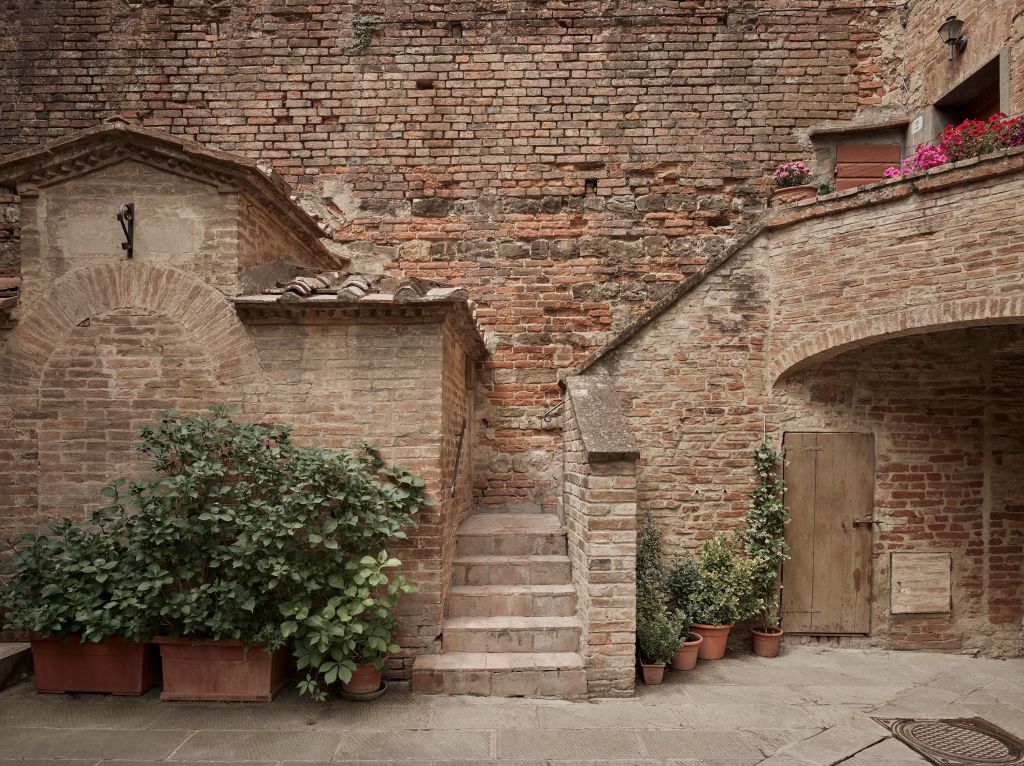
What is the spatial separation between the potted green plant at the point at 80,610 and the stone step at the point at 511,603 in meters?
2.18

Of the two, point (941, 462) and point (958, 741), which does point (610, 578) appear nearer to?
point (958, 741)

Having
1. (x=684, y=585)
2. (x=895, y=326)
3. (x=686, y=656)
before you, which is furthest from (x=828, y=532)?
(x=895, y=326)

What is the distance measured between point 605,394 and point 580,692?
232 cm

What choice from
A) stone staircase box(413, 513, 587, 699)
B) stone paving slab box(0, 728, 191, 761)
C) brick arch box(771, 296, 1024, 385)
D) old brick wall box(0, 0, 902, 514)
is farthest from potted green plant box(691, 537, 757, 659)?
stone paving slab box(0, 728, 191, 761)

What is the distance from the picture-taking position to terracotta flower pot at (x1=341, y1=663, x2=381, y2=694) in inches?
167

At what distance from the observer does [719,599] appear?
5.23 m

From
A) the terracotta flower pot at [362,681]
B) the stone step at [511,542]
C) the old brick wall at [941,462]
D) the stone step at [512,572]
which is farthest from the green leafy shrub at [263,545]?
the old brick wall at [941,462]

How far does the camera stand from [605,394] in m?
5.26

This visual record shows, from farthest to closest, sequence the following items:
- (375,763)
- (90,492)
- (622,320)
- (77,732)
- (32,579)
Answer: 1. (622,320)
2. (90,492)
3. (32,579)
4. (77,732)
5. (375,763)

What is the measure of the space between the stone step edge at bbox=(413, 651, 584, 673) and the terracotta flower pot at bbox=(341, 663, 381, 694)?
30 cm

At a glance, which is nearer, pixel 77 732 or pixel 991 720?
pixel 77 732

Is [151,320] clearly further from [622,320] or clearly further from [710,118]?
[710,118]

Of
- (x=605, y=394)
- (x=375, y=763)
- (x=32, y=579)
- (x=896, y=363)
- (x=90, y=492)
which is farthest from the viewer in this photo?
(x=896, y=363)

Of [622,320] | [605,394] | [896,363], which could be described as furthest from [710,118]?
[605,394]
